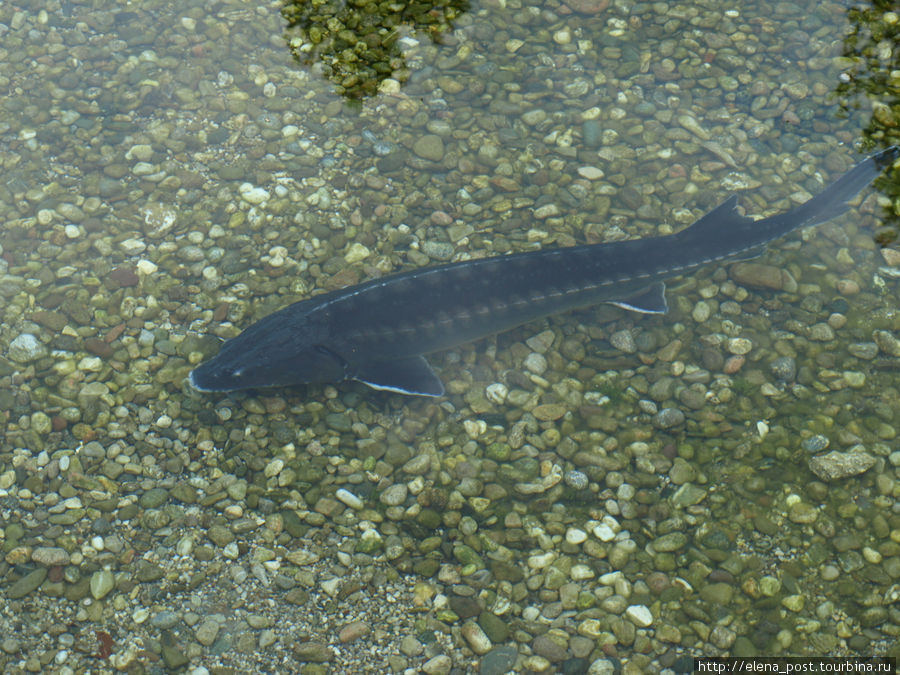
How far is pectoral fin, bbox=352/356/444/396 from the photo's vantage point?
4.84 m

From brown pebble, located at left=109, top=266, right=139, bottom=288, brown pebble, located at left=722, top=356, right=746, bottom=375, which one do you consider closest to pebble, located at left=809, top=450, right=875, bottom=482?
brown pebble, located at left=722, top=356, right=746, bottom=375

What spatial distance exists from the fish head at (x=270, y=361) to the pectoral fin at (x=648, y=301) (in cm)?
214

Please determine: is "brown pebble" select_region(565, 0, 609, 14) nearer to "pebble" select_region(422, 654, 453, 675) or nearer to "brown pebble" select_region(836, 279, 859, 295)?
"brown pebble" select_region(836, 279, 859, 295)

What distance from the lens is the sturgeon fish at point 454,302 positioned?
4.84 meters

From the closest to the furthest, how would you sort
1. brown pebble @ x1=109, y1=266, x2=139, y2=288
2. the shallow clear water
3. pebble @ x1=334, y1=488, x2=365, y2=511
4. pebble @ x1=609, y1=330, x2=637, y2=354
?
1. the shallow clear water
2. pebble @ x1=334, y1=488, x2=365, y2=511
3. pebble @ x1=609, y1=330, x2=637, y2=354
4. brown pebble @ x1=109, y1=266, x2=139, y2=288

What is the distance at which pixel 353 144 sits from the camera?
6.18 meters

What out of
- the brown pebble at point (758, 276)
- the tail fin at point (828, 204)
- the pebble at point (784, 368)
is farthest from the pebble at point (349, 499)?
the tail fin at point (828, 204)

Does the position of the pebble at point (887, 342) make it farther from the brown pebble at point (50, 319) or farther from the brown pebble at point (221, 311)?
the brown pebble at point (50, 319)

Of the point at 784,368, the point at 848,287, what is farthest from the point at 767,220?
the point at 784,368

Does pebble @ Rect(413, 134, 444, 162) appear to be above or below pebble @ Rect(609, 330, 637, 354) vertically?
above

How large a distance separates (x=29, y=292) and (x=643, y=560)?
4695 mm

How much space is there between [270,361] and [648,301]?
2.77m

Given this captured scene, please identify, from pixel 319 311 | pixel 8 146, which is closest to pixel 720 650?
pixel 319 311

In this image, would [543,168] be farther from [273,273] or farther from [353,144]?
[273,273]
